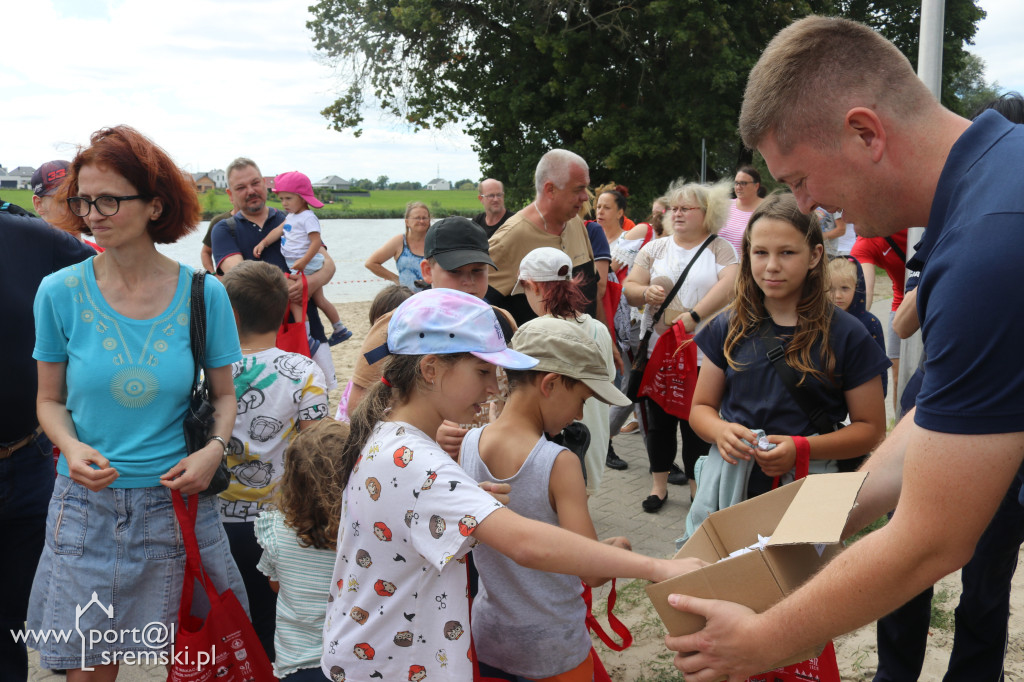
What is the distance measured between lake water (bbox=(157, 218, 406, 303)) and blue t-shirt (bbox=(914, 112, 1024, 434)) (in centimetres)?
995

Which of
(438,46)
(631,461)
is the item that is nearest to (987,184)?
(631,461)

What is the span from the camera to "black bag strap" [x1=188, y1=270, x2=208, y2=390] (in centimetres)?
270

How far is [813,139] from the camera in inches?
69.2

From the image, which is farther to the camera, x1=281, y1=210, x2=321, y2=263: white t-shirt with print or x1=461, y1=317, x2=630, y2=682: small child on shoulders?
x1=281, y1=210, x2=321, y2=263: white t-shirt with print

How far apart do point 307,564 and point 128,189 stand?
4.79 ft

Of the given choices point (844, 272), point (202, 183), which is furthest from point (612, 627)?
point (844, 272)

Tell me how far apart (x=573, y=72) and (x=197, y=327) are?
21757 mm

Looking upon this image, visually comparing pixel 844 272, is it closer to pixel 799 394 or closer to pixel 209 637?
pixel 799 394

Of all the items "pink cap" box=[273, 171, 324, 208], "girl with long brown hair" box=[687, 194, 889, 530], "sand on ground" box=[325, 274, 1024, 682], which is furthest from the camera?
"pink cap" box=[273, 171, 324, 208]

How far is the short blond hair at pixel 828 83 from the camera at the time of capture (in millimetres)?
1677

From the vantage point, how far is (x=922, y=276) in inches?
60.9

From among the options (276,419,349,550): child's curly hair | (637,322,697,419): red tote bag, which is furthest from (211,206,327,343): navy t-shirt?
(276,419,349,550): child's curly hair

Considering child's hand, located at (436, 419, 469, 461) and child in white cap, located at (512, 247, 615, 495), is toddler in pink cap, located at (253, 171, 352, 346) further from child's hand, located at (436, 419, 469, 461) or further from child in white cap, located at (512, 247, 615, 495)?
child's hand, located at (436, 419, 469, 461)

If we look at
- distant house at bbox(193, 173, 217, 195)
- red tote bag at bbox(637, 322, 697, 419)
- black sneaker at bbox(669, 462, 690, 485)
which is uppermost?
distant house at bbox(193, 173, 217, 195)
